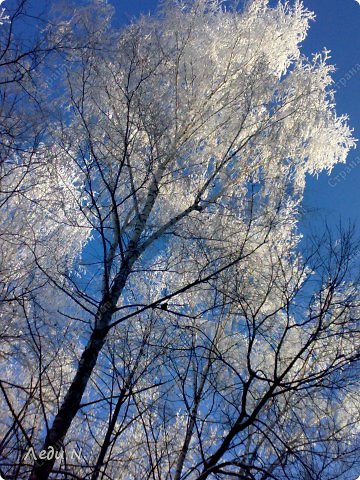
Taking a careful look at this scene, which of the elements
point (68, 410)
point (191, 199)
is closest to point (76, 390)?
point (68, 410)

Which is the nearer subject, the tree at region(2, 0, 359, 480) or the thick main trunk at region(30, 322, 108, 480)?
the thick main trunk at region(30, 322, 108, 480)

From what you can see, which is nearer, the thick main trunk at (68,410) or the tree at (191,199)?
the thick main trunk at (68,410)

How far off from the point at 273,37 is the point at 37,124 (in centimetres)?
453

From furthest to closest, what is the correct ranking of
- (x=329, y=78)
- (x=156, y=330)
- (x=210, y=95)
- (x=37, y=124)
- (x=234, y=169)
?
(x=329, y=78) < (x=234, y=169) < (x=210, y=95) < (x=156, y=330) < (x=37, y=124)

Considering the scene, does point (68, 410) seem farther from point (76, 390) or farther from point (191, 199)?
point (191, 199)

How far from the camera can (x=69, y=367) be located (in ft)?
20.3

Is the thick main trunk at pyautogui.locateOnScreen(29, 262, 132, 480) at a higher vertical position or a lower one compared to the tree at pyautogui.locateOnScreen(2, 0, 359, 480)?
lower

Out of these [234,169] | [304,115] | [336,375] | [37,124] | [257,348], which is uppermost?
[304,115]

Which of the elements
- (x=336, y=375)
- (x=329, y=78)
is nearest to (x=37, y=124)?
(x=336, y=375)

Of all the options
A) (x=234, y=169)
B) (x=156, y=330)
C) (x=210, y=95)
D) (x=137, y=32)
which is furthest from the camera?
(x=234, y=169)

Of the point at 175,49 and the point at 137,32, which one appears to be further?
the point at 175,49

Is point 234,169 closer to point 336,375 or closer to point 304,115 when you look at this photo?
point 304,115

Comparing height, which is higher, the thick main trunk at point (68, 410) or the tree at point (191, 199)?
the tree at point (191, 199)

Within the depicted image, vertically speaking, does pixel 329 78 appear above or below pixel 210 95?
above
